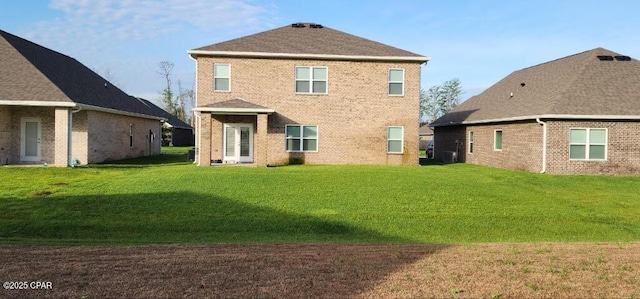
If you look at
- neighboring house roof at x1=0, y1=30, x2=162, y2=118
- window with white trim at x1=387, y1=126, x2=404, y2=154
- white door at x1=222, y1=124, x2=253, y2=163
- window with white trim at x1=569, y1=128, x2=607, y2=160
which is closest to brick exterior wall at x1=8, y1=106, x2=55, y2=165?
neighboring house roof at x1=0, y1=30, x2=162, y2=118

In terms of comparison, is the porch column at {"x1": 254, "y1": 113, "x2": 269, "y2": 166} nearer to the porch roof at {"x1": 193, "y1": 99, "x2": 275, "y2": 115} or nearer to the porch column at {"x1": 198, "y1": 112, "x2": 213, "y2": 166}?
the porch roof at {"x1": 193, "y1": 99, "x2": 275, "y2": 115}

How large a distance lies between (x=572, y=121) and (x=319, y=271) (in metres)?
17.3

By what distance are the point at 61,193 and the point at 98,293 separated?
9638 millimetres

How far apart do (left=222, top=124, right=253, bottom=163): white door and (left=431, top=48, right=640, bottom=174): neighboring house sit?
12545 millimetres

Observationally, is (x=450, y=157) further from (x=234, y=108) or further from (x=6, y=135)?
(x=6, y=135)

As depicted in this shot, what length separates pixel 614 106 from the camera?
1955 centimetres

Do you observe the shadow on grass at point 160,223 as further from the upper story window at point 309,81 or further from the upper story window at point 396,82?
the upper story window at point 396,82

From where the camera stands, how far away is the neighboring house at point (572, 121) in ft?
63.7

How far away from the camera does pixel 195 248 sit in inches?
310

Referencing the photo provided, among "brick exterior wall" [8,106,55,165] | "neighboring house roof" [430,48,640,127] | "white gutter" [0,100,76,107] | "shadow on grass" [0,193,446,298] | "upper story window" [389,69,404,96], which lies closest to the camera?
"shadow on grass" [0,193,446,298]

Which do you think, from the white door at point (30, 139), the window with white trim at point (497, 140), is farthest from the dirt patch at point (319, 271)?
the window with white trim at point (497, 140)

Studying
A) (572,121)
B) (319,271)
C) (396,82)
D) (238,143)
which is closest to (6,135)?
(238,143)

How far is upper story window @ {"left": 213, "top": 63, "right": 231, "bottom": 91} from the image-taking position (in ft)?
72.2

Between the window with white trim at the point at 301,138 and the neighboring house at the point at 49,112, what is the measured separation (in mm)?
8978
